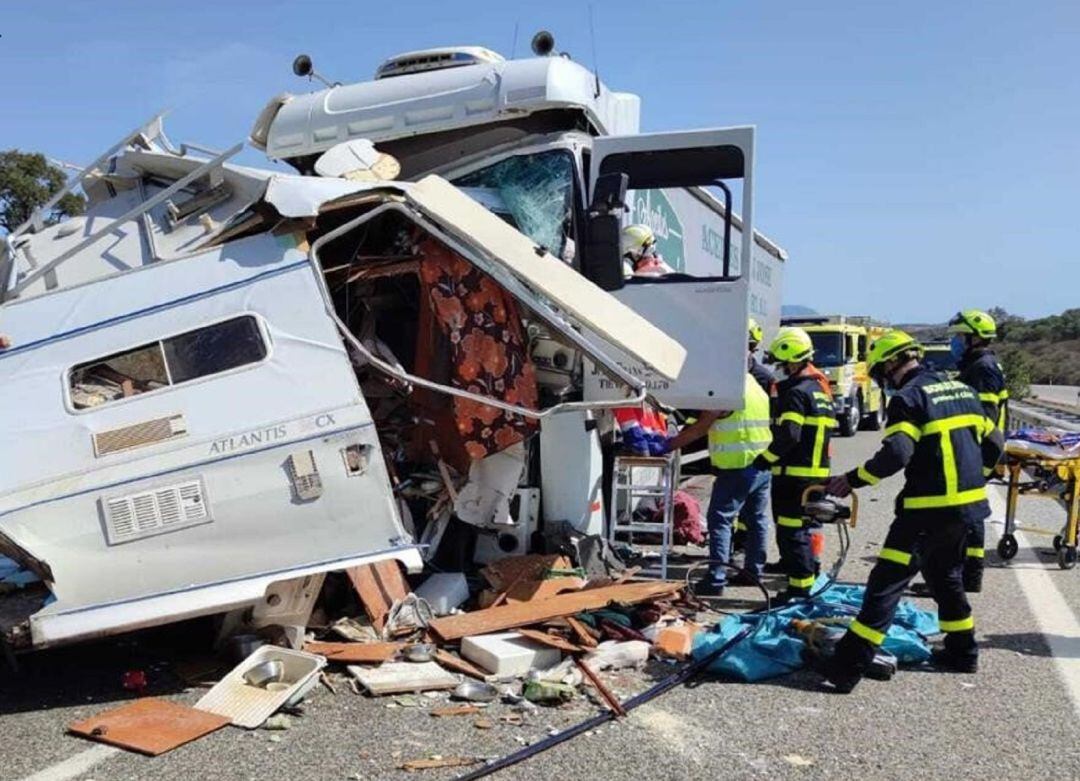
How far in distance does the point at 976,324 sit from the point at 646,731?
458 cm

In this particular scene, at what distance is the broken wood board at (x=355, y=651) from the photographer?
15.7 ft

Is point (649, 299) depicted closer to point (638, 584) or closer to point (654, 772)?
point (638, 584)

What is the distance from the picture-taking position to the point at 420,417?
5.36 metres

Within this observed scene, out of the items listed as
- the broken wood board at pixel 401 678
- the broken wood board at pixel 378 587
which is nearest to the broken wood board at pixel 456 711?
the broken wood board at pixel 401 678

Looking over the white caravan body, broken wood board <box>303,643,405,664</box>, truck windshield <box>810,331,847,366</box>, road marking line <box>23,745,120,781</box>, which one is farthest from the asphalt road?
truck windshield <box>810,331,847,366</box>

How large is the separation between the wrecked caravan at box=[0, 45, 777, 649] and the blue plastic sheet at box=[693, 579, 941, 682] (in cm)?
129

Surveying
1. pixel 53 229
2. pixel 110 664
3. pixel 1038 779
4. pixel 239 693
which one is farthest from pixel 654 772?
pixel 53 229

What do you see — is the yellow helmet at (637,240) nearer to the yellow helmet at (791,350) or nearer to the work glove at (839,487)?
the yellow helmet at (791,350)

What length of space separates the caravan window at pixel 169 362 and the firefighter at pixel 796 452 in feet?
11.1

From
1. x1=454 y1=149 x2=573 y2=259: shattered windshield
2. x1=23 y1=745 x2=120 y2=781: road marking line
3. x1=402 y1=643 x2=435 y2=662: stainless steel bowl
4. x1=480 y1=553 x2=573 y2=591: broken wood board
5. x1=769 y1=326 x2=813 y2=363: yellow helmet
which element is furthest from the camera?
x1=769 y1=326 x2=813 y2=363: yellow helmet

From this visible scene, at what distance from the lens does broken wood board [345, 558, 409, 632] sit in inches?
203

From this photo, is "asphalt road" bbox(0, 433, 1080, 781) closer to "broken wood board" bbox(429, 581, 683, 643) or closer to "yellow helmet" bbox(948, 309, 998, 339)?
"broken wood board" bbox(429, 581, 683, 643)

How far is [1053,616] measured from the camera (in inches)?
239

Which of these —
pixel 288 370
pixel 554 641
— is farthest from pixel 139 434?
pixel 554 641
